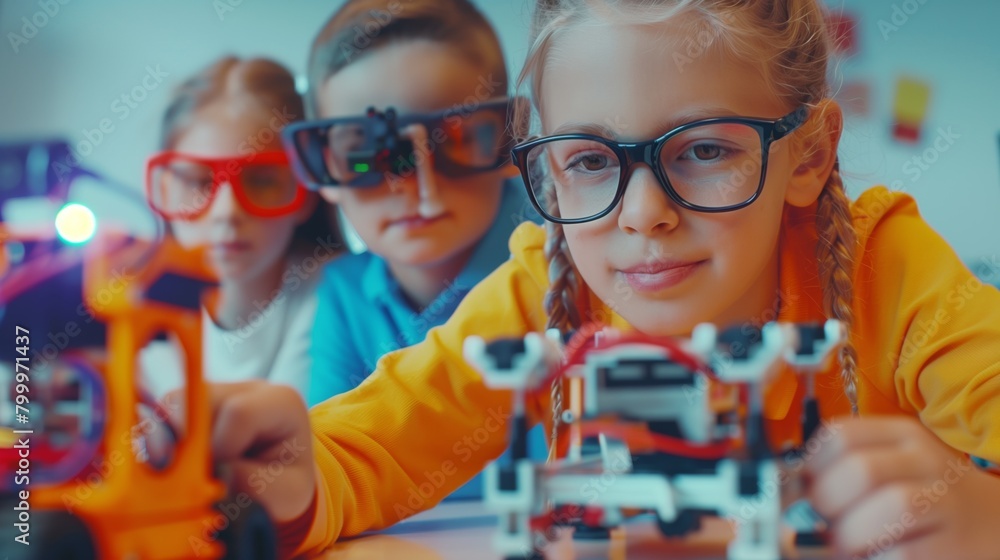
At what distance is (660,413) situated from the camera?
0.47m

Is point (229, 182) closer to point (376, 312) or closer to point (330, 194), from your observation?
point (330, 194)

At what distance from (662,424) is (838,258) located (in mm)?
295

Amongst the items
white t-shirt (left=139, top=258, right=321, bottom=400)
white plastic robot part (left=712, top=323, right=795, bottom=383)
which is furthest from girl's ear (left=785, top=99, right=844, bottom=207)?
white t-shirt (left=139, top=258, right=321, bottom=400)

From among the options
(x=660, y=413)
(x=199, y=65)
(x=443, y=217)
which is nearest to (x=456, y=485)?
(x=443, y=217)

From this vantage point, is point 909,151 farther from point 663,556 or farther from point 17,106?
point 17,106

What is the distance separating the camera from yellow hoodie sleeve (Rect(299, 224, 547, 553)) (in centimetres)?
68

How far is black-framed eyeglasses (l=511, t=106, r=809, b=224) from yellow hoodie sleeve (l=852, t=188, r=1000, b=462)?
0.17 m

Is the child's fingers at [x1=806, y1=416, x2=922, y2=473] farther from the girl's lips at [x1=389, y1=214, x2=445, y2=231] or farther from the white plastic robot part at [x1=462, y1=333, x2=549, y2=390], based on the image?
the girl's lips at [x1=389, y1=214, x2=445, y2=231]

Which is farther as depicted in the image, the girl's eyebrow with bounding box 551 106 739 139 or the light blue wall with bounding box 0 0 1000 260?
the light blue wall with bounding box 0 0 1000 260

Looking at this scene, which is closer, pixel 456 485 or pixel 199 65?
pixel 456 485

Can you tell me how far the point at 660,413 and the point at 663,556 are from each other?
0.11m

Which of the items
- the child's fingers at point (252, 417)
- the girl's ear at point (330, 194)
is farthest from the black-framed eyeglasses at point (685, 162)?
the girl's ear at point (330, 194)

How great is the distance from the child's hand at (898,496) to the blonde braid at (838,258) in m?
0.16

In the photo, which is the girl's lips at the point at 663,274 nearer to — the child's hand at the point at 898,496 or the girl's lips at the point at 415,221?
the child's hand at the point at 898,496
